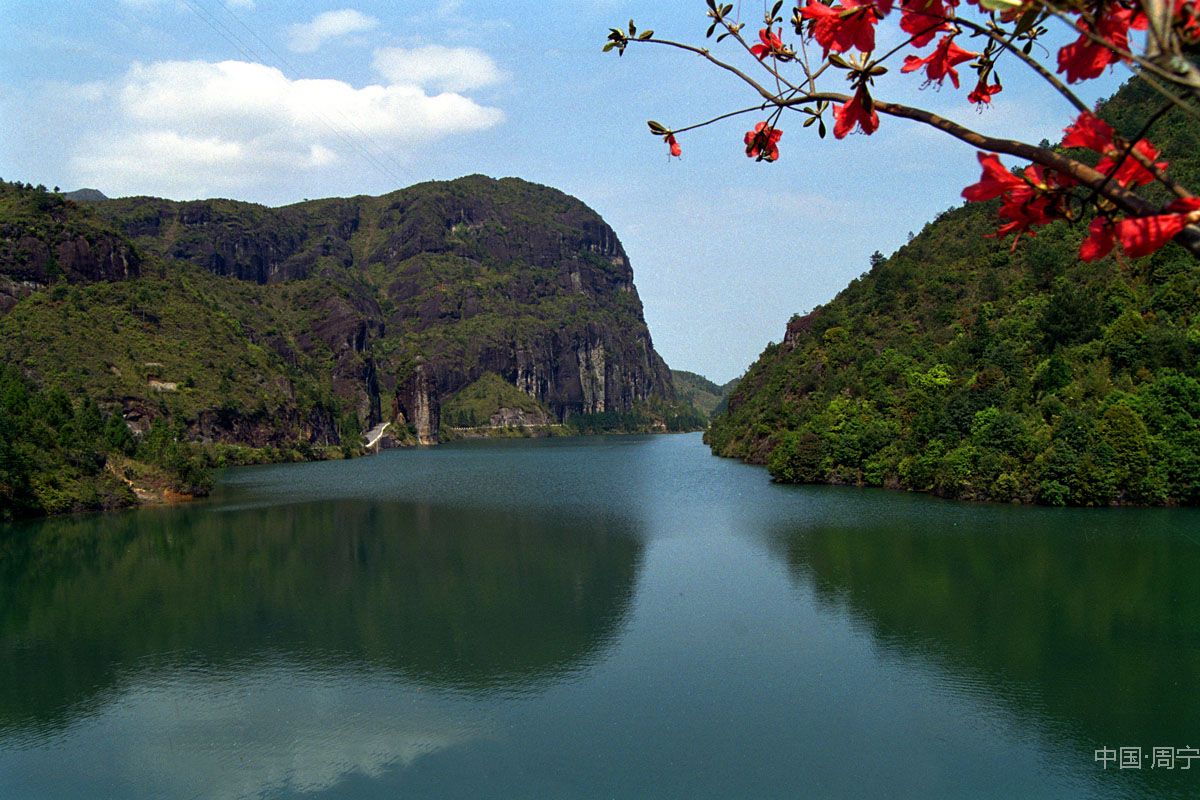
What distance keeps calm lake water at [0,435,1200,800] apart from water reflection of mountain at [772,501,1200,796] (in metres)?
0.09

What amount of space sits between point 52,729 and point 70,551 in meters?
18.7

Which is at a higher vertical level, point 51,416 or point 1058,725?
point 51,416

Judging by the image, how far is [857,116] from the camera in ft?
8.36

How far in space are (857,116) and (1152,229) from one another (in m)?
0.97

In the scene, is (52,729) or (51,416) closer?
(52,729)

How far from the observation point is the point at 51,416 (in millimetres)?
42094

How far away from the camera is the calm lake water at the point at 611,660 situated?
12.9m

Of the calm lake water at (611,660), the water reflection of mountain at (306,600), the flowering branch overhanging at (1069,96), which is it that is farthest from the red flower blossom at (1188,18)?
the water reflection of mountain at (306,600)

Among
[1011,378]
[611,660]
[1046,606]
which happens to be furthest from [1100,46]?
[1011,378]

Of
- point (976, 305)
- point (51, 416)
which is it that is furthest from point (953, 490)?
point (51, 416)

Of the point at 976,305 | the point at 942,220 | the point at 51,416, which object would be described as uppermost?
the point at 942,220

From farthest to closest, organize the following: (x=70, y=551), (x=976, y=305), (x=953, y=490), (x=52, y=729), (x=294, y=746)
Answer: (x=976, y=305)
(x=953, y=490)
(x=70, y=551)
(x=52, y=729)
(x=294, y=746)

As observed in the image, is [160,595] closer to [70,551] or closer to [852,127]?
[70,551]

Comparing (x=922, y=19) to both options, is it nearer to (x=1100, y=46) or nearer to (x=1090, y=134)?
(x=1100, y=46)
